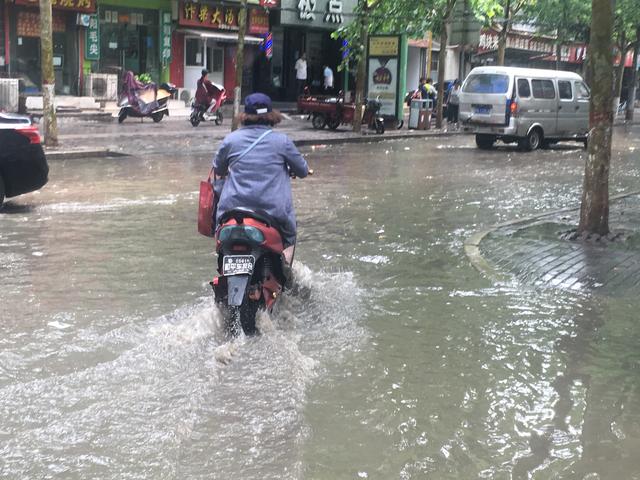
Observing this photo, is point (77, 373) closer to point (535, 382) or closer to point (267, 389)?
point (267, 389)

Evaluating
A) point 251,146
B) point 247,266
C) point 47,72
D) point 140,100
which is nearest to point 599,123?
point 251,146

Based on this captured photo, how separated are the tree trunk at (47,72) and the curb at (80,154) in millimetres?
715

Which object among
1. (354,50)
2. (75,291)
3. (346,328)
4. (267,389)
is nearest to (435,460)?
(267,389)

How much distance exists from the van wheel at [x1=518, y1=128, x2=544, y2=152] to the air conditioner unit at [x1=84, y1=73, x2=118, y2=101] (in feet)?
44.3

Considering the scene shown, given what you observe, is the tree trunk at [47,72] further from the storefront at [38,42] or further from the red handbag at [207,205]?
the red handbag at [207,205]

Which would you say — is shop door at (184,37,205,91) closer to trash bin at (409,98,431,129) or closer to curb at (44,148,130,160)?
trash bin at (409,98,431,129)

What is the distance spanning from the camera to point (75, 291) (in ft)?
23.3

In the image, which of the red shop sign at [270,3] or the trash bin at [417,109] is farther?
the red shop sign at [270,3]

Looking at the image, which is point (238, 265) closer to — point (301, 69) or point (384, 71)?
point (384, 71)

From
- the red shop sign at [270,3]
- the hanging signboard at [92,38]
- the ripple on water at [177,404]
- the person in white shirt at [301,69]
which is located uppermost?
the red shop sign at [270,3]

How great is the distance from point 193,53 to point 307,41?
633 cm

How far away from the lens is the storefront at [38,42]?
26.4m

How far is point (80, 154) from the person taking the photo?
17.3m

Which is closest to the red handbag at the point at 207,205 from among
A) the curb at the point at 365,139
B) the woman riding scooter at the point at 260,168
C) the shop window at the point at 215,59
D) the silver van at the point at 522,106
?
the woman riding scooter at the point at 260,168
